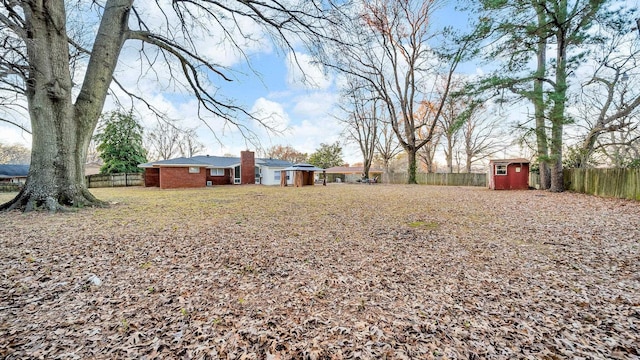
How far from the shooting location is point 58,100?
20.0 ft

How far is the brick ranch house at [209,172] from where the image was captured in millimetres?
18312

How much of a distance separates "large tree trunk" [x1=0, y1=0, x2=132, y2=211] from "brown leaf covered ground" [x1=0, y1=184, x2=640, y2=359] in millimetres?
2019

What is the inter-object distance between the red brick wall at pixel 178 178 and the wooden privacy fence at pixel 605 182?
74.0 ft

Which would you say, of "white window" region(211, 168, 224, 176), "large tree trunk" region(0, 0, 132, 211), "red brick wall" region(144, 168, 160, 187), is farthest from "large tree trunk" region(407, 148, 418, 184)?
"red brick wall" region(144, 168, 160, 187)

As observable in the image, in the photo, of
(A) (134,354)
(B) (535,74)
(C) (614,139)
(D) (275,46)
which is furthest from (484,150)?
(A) (134,354)

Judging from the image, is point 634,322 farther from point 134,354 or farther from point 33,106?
point 33,106

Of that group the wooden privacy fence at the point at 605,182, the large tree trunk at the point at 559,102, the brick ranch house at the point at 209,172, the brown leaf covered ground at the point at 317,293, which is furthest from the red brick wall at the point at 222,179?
the wooden privacy fence at the point at 605,182

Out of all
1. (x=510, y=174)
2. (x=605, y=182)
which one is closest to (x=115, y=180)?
(x=510, y=174)

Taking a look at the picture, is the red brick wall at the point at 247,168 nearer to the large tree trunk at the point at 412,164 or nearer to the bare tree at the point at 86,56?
the large tree trunk at the point at 412,164

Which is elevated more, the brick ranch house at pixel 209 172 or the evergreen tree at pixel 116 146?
the evergreen tree at pixel 116 146

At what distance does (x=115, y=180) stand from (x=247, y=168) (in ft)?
36.1

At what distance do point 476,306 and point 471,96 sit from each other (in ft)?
37.4

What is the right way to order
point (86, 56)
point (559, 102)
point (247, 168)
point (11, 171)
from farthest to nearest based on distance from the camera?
point (247, 168) → point (11, 171) → point (559, 102) → point (86, 56)

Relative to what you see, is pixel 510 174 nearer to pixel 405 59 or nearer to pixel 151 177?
pixel 405 59
